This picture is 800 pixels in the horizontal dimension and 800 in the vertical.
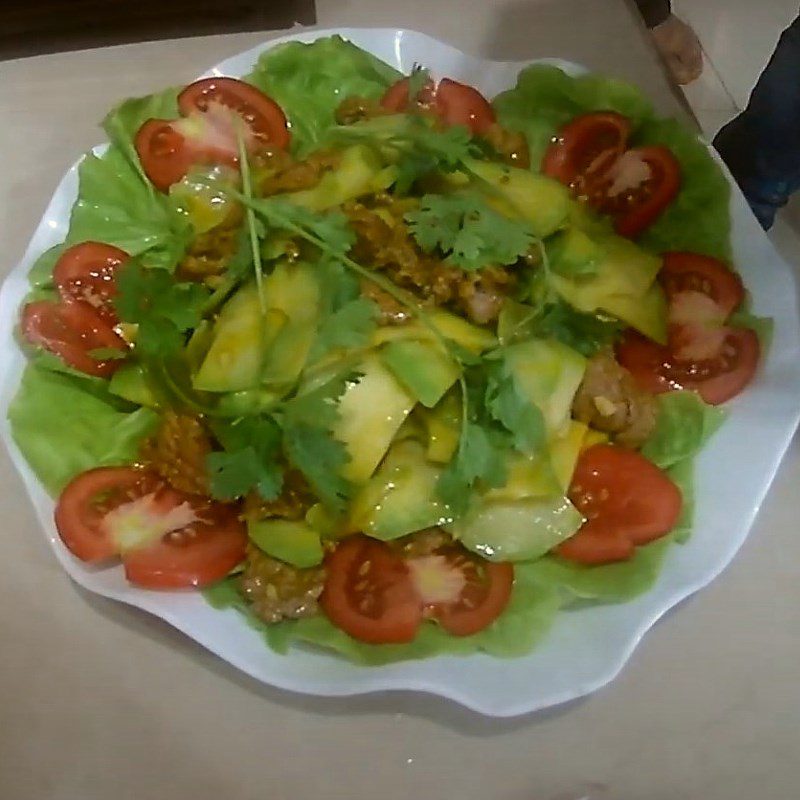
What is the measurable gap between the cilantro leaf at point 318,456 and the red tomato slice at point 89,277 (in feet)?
0.95

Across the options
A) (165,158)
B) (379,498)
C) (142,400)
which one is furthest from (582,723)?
(165,158)

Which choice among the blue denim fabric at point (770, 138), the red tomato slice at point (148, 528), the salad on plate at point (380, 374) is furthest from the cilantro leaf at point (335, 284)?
the blue denim fabric at point (770, 138)

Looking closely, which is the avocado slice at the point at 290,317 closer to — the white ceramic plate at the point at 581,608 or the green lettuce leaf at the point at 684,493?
the white ceramic plate at the point at 581,608

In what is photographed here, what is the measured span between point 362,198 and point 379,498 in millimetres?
338

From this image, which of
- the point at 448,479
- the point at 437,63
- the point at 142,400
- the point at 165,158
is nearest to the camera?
the point at 448,479

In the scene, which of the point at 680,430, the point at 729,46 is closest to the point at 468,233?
the point at 680,430

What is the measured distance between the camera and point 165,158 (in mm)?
1233

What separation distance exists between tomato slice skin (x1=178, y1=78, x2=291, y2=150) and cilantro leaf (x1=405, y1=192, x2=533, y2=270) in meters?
0.29

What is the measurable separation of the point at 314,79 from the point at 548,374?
1.74 feet

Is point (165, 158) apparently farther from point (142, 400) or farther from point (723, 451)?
point (723, 451)

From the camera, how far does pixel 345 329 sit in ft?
3.31

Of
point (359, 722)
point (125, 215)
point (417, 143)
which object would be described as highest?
point (417, 143)

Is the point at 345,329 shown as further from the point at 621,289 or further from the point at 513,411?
the point at 621,289

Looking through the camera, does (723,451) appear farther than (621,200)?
No
